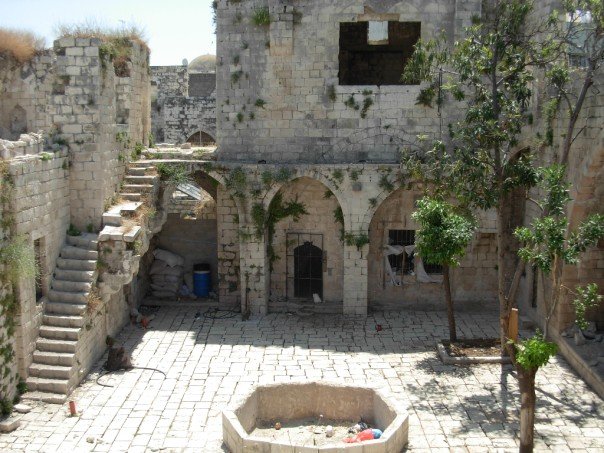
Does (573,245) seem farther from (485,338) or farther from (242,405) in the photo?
(242,405)

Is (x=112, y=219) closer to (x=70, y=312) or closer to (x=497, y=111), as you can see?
(x=70, y=312)

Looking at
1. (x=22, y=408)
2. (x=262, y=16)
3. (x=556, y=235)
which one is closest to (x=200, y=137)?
(x=262, y=16)

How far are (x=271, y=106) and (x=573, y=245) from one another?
341 inches

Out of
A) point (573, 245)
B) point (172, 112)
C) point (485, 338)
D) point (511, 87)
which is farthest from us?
point (172, 112)

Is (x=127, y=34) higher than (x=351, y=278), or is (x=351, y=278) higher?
(x=127, y=34)

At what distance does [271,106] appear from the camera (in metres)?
16.9

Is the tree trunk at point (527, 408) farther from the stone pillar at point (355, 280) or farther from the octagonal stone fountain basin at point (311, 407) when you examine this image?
the stone pillar at point (355, 280)

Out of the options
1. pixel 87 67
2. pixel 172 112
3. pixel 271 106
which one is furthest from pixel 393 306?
pixel 172 112

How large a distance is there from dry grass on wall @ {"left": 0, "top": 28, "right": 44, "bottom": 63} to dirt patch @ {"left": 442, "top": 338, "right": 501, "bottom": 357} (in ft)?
45.5

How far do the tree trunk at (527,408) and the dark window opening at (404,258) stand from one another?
7860 mm

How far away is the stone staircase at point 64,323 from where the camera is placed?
11969 millimetres

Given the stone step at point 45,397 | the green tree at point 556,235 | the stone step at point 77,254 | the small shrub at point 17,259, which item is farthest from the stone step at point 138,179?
the green tree at point 556,235

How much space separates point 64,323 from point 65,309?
31 cm

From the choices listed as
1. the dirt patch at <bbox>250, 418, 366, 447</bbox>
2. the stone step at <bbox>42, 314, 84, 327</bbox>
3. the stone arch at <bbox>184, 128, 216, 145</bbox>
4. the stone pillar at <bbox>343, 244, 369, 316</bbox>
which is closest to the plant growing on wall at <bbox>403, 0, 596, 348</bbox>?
the stone pillar at <bbox>343, 244, 369, 316</bbox>
